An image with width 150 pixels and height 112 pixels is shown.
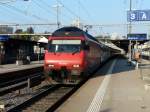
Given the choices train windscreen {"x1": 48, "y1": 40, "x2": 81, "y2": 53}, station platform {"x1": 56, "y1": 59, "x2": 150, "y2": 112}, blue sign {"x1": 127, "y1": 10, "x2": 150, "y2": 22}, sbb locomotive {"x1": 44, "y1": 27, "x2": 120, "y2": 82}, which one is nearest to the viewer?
station platform {"x1": 56, "y1": 59, "x2": 150, "y2": 112}

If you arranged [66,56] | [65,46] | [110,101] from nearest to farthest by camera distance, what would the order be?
[110,101] → [66,56] → [65,46]

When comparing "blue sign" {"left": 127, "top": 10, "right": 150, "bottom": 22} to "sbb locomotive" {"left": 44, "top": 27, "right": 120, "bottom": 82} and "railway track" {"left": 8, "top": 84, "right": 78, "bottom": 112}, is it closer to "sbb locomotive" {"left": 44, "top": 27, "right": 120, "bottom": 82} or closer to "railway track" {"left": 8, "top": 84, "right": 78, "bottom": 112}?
"sbb locomotive" {"left": 44, "top": 27, "right": 120, "bottom": 82}

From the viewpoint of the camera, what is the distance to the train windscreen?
2291cm

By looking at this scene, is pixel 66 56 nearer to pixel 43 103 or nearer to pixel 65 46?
pixel 65 46

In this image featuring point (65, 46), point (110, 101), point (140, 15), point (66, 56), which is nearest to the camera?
point (110, 101)

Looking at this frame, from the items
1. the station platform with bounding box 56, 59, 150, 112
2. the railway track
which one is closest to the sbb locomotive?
the railway track

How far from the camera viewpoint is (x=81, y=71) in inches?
882

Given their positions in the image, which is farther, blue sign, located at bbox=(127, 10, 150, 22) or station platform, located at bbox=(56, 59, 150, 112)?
blue sign, located at bbox=(127, 10, 150, 22)

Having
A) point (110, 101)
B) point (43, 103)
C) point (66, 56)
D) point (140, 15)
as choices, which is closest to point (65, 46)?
point (66, 56)

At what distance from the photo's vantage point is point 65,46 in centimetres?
2302

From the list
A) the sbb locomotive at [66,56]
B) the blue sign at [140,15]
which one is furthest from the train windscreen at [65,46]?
the blue sign at [140,15]

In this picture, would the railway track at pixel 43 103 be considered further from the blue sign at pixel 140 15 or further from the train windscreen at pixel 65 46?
the blue sign at pixel 140 15

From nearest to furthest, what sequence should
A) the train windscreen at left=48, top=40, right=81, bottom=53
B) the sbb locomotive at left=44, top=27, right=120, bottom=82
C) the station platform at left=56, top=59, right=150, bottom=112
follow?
the station platform at left=56, top=59, right=150, bottom=112, the sbb locomotive at left=44, top=27, right=120, bottom=82, the train windscreen at left=48, top=40, right=81, bottom=53

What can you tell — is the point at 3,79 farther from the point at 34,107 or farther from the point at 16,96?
the point at 34,107
